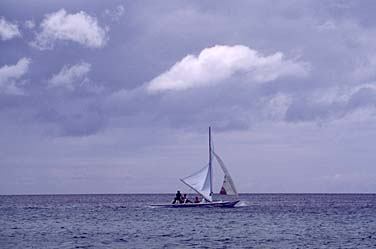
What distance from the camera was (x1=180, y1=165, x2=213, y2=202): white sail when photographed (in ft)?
326

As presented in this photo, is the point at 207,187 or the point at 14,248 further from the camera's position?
the point at 207,187

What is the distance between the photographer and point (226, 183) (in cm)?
10219

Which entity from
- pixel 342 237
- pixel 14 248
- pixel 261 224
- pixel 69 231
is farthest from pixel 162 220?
pixel 14 248

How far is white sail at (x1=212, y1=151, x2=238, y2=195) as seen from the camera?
100m

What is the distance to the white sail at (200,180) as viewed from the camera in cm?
9943

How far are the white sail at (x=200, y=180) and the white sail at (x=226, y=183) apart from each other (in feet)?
6.75

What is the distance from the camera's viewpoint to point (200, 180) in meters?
99.9

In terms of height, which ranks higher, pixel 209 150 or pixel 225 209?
pixel 209 150

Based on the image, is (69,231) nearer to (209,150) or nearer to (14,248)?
(14,248)

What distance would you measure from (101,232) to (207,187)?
38058 millimetres

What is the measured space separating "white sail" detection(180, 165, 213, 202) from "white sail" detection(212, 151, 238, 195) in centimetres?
206

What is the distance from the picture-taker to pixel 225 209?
105 m

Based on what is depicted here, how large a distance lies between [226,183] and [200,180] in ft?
14.9

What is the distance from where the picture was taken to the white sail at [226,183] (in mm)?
100000
